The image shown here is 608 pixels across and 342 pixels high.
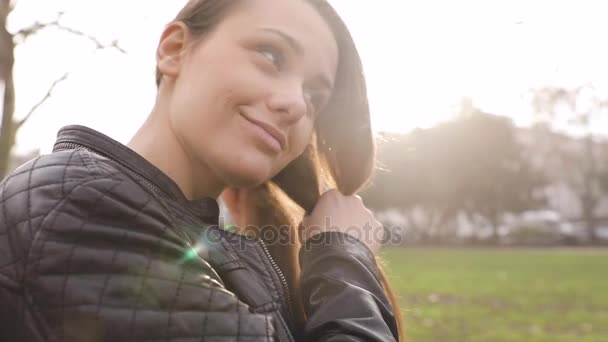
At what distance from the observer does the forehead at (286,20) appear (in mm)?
1604

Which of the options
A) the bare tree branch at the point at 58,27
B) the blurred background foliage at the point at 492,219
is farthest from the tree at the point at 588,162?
the bare tree branch at the point at 58,27

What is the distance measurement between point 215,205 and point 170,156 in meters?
0.17

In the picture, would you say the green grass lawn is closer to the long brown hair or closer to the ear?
the long brown hair

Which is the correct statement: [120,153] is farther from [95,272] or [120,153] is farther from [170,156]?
[95,272]

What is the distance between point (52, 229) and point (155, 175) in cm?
36

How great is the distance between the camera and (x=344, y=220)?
1969 millimetres

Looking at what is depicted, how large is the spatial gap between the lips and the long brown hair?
442 mm

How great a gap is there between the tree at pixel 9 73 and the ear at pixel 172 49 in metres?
1.47

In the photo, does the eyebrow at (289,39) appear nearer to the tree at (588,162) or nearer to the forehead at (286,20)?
the forehead at (286,20)

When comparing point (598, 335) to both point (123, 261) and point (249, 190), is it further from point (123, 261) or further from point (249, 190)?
point (123, 261)

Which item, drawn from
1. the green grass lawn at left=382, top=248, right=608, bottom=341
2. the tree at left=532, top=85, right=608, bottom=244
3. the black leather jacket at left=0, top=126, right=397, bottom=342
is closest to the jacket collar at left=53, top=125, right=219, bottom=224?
the black leather jacket at left=0, top=126, right=397, bottom=342

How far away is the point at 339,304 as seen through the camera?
1.49 m

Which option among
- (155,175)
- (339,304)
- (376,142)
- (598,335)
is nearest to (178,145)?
(155,175)

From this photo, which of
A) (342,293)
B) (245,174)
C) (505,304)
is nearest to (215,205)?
(245,174)
